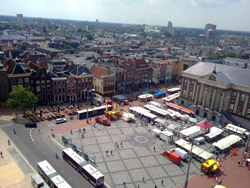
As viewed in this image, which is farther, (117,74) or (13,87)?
(117,74)

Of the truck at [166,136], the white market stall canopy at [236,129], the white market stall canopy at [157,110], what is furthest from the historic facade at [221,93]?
the truck at [166,136]

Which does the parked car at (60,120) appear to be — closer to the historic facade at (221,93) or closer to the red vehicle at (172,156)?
the red vehicle at (172,156)

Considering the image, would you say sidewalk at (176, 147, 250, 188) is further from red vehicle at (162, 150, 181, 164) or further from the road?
the road

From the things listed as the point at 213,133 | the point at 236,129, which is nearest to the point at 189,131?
the point at 213,133

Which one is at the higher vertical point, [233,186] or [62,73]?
[62,73]

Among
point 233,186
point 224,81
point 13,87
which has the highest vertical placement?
point 224,81

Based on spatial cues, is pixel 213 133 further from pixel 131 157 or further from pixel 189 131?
pixel 131 157

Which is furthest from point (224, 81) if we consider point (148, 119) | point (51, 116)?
point (51, 116)

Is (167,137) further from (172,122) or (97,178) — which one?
(97,178)
